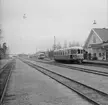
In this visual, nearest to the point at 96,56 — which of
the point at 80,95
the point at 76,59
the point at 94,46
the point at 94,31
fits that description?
the point at 94,46

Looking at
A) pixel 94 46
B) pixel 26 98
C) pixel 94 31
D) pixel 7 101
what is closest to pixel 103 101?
pixel 26 98

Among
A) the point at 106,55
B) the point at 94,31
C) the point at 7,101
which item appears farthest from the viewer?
the point at 94,31

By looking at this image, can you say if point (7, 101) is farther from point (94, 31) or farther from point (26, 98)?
point (94, 31)

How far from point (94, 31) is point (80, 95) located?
127 ft

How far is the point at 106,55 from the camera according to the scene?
Result: 37.4m

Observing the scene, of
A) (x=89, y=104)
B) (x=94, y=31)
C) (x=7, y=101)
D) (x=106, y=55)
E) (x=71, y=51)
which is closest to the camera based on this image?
(x=89, y=104)

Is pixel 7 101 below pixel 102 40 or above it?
below

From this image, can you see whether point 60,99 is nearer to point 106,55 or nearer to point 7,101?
point 7,101

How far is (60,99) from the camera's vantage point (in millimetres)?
7336

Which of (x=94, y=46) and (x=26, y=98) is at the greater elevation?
(x=94, y=46)

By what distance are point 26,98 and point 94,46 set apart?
115 feet

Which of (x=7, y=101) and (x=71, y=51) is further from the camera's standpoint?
(x=71, y=51)

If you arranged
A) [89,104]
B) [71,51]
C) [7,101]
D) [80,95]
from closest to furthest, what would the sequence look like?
[89,104] < [7,101] < [80,95] < [71,51]

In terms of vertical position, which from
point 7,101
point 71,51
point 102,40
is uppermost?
point 102,40
